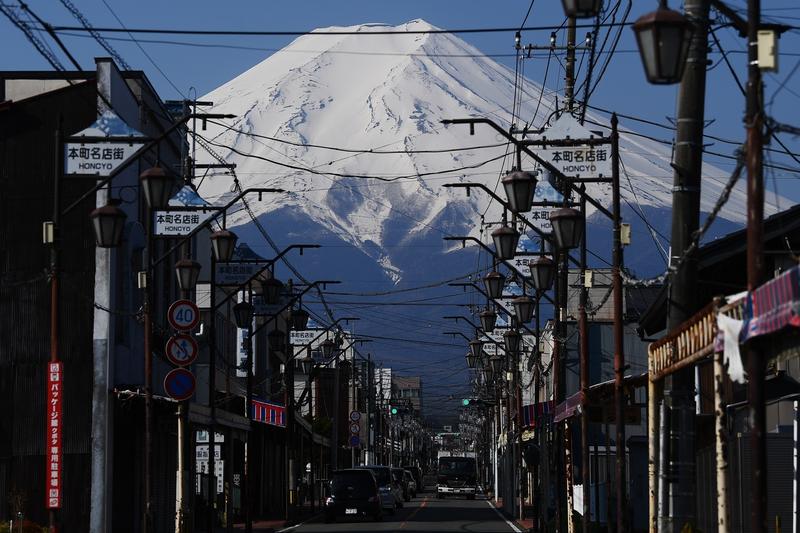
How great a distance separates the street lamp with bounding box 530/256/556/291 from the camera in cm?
3081

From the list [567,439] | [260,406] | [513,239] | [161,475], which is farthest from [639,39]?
[260,406]

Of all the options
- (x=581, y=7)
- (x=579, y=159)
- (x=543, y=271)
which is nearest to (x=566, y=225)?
(x=579, y=159)

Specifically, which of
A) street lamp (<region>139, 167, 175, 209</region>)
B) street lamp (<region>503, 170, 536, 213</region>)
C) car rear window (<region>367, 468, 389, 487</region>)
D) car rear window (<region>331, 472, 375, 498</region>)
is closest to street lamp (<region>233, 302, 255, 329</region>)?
car rear window (<region>331, 472, 375, 498</region>)

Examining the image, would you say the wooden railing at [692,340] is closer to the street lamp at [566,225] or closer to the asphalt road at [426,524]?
the street lamp at [566,225]

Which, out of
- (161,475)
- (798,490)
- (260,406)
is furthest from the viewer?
(260,406)

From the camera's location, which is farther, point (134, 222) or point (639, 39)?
point (134, 222)

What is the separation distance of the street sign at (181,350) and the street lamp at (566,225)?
9.66 m

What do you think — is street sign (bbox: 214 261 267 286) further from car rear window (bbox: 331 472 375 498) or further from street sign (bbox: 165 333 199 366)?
car rear window (bbox: 331 472 375 498)

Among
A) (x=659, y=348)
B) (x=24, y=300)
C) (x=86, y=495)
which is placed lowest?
(x=86, y=495)

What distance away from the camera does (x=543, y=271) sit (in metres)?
30.9

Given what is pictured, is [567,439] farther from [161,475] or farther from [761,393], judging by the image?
[761,393]

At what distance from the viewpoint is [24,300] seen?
36.2 meters

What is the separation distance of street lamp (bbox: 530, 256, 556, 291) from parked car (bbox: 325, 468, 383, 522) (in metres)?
22.9

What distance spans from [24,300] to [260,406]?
18.1 meters
